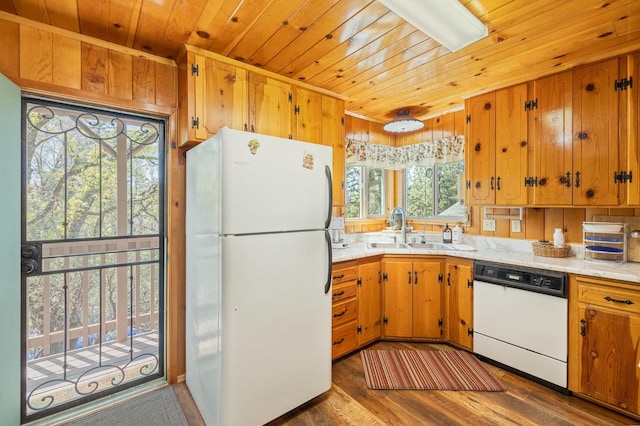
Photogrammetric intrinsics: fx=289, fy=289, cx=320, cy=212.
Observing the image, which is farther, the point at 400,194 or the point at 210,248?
the point at 400,194

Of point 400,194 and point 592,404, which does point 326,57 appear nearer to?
point 400,194

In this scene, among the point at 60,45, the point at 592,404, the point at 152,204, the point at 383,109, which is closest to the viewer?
the point at 60,45

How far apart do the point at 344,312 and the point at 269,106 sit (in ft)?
6.08

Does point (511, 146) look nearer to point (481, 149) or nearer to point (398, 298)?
point (481, 149)

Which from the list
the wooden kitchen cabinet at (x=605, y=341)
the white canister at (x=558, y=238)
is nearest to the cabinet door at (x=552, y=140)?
the white canister at (x=558, y=238)

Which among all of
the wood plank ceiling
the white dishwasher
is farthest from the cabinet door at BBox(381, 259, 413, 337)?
the wood plank ceiling

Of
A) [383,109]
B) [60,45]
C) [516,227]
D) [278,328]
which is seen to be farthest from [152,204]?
[516,227]

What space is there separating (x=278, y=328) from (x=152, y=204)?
1420 millimetres

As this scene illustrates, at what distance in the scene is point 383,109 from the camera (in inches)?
130

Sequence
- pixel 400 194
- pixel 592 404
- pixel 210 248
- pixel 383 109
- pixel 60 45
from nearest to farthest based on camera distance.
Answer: pixel 210 248 → pixel 60 45 → pixel 592 404 → pixel 383 109 → pixel 400 194

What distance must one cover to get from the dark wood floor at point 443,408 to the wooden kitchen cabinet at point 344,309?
0.35 m

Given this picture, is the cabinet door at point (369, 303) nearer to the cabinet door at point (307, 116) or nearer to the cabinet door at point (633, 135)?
the cabinet door at point (307, 116)

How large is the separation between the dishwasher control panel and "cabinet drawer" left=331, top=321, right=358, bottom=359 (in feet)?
3.88

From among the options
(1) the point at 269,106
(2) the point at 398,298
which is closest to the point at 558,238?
(2) the point at 398,298
